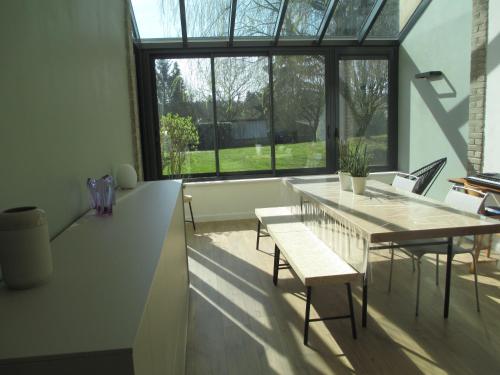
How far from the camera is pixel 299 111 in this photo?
591 cm

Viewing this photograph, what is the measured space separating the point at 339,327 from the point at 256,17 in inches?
162

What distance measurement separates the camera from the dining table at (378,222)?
7.61 feet

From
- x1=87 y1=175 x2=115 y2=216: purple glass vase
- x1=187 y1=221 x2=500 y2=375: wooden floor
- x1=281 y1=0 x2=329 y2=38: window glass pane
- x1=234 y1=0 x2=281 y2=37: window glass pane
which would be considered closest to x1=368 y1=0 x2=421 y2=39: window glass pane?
x1=281 y1=0 x2=329 y2=38: window glass pane

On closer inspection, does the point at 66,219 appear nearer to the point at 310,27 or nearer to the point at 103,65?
the point at 103,65

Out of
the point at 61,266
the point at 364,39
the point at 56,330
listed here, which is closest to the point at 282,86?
the point at 364,39

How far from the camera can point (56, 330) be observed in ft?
3.11

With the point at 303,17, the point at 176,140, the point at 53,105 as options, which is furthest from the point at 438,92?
the point at 53,105

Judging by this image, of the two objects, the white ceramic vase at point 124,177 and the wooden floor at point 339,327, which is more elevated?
the white ceramic vase at point 124,177

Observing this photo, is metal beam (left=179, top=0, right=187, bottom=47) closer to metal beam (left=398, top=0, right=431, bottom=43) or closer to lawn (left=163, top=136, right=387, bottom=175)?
lawn (left=163, top=136, right=387, bottom=175)

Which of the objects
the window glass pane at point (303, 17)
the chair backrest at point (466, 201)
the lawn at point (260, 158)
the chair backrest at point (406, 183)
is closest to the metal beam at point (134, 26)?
the lawn at point (260, 158)

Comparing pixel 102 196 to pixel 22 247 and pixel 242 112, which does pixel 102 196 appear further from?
pixel 242 112

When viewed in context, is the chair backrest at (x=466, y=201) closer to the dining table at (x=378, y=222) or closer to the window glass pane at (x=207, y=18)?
the dining table at (x=378, y=222)

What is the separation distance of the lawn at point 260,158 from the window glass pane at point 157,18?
5.43 feet

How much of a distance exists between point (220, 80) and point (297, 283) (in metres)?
3.33
